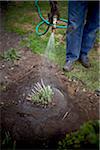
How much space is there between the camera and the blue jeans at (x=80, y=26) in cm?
329

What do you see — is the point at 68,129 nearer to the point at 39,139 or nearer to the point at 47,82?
the point at 39,139

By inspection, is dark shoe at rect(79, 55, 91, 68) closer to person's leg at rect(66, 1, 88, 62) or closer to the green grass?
person's leg at rect(66, 1, 88, 62)

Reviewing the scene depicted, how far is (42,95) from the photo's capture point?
129 inches

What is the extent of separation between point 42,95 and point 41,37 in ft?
4.70

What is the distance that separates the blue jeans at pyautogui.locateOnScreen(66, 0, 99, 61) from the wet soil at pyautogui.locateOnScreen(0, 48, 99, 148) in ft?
1.26

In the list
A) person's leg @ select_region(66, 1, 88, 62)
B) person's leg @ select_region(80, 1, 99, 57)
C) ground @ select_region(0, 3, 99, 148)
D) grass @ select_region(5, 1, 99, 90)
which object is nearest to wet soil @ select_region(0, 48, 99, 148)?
ground @ select_region(0, 3, 99, 148)

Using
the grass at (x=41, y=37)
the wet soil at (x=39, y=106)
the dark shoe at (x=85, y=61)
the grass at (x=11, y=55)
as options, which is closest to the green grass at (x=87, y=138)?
the wet soil at (x=39, y=106)

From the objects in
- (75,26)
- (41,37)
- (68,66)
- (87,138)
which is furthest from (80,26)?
(87,138)

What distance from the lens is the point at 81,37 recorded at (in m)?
3.64

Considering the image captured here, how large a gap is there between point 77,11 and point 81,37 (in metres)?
0.46

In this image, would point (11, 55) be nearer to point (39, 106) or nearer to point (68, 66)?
point (68, 66)

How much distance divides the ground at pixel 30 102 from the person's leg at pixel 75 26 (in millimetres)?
269

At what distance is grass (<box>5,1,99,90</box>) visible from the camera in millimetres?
3771

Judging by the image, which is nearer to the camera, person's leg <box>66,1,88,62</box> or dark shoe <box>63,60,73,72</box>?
person's leg <box>66,1,88,62</box>
